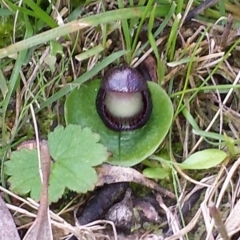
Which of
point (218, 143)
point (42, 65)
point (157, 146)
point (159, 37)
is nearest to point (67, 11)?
point (42, 65)

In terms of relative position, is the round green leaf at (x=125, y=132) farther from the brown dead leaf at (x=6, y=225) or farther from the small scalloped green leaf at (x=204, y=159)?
the brown dead leaf at (x=6, y=225)

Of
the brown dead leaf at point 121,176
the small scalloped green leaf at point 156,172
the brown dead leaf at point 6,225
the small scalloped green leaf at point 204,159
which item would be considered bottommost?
the brown dead leaf at point 6,225

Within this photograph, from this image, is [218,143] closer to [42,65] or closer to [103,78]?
[103,78]

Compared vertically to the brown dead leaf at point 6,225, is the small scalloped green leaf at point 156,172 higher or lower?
higher

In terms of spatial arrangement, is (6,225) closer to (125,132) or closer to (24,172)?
(24,172)

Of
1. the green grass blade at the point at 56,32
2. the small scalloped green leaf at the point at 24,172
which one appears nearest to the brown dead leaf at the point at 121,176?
the small scalloped green leaf at the point at 24,172

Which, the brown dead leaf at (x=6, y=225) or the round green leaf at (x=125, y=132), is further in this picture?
the round green leaf at (x=125, y=132)
